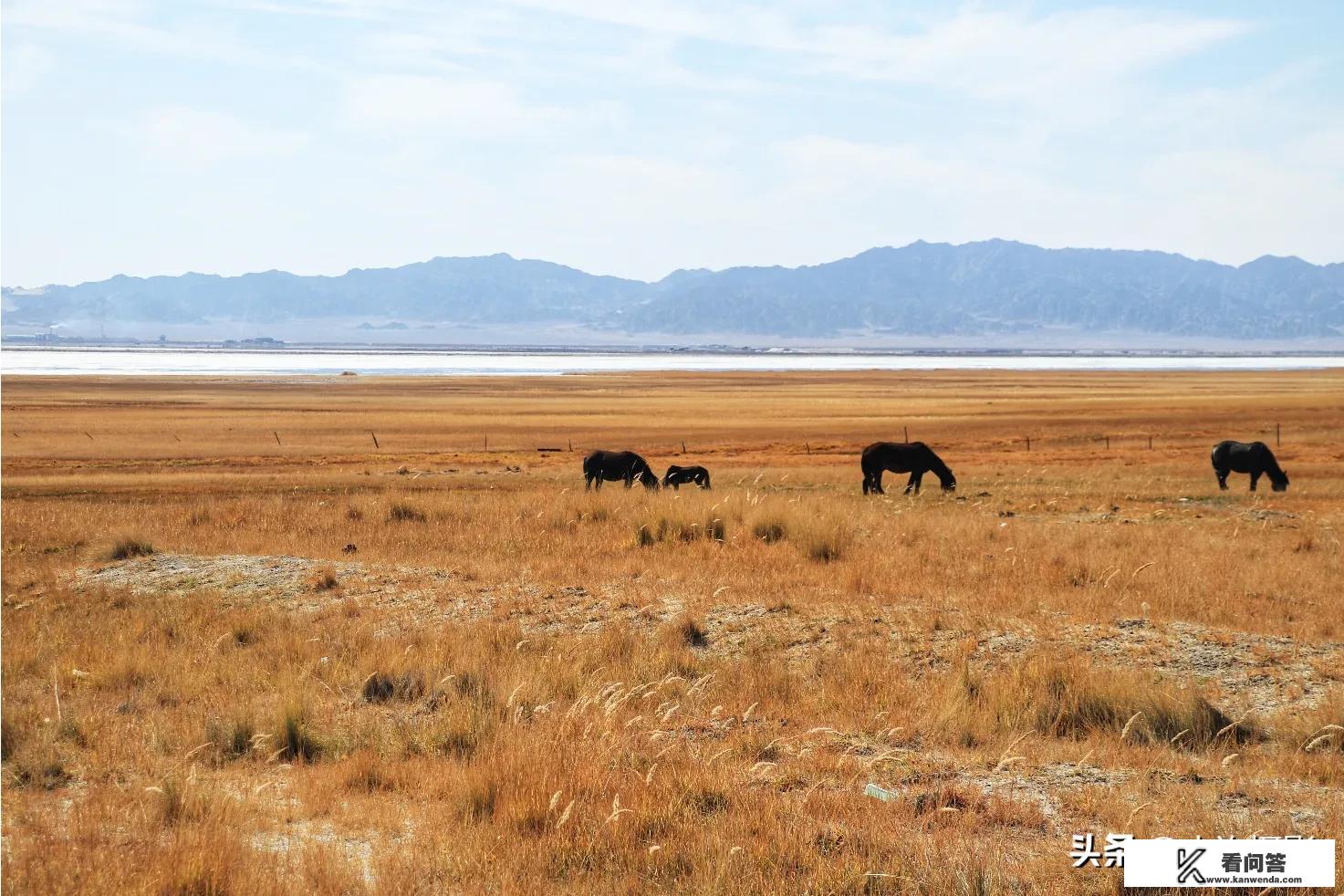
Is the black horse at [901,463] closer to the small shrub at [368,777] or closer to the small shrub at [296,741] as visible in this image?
the small shrub at [296,741]

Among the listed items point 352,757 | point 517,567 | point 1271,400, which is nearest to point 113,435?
point 517,567

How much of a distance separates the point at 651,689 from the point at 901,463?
844 inches

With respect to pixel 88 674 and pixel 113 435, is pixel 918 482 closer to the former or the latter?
pixel 88 674

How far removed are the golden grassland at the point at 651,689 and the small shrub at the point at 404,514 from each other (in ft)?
0.40

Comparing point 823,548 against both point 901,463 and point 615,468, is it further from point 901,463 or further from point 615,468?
point 615,468

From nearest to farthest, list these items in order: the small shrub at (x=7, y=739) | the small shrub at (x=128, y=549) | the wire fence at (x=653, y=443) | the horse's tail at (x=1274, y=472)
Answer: the small shrub at (x=7, y=739) → the small shrub at (x=128, y=549) → the horse's tail at (x=1274, y=472) → the wire fence at (x=653, y=443)

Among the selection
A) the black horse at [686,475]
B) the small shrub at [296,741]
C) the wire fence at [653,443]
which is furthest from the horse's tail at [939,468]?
the small shrub at [296,741]

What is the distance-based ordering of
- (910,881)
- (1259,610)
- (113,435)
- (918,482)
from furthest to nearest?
(113,435), (918,482), (1259,610), (910,881)

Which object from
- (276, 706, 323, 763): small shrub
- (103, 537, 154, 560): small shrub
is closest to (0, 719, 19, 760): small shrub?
(276, 706, 323, 763): small shrub

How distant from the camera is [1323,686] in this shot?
32.9ft

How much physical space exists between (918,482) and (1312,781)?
22.8 metres

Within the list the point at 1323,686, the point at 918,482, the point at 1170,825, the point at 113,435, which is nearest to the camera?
the point at 1170,825

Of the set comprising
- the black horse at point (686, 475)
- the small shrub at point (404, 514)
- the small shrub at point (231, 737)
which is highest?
the small shrub at point (231, 737)

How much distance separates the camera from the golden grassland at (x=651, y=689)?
6094 millimetres
